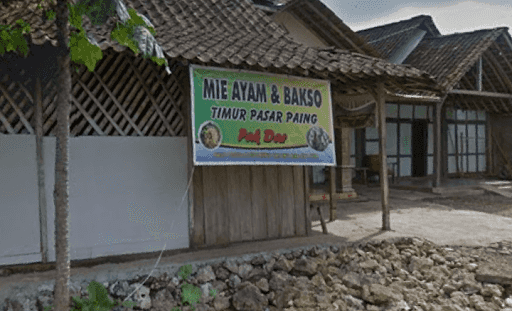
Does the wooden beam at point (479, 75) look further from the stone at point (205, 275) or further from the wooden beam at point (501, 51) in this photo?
the stone at point (205, 275)

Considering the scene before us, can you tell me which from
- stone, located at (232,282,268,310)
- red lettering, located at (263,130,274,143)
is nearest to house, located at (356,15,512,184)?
red lettering, located at (263,130,274,143)

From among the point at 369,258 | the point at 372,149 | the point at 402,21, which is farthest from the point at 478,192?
the point at 369,258

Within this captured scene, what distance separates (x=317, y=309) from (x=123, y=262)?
8.56 ft

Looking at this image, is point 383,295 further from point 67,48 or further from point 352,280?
point 67,48

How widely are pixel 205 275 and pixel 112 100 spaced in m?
2.65

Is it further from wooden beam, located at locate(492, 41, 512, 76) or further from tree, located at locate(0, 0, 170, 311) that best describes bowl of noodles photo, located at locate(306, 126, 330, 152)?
wooden beam, located at locate(492, 41, 512, 76)

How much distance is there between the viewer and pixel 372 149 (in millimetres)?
14953

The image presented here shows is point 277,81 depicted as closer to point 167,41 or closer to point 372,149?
point 167,41

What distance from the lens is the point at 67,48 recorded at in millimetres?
4031

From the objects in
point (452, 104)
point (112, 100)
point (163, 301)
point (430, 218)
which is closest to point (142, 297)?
point (163, 301)

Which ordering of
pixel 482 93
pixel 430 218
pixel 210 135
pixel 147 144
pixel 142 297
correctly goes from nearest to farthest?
1. pixel 142 297
2. pixel 210 135
3. pixel 147 144
4. pixel 430 218
5. pixel 482 93

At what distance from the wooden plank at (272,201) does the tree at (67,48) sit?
3690mm

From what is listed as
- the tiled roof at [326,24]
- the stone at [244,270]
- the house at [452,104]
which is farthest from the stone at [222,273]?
the house at [452,104]

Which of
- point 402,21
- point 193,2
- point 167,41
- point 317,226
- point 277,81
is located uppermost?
point 402,21
